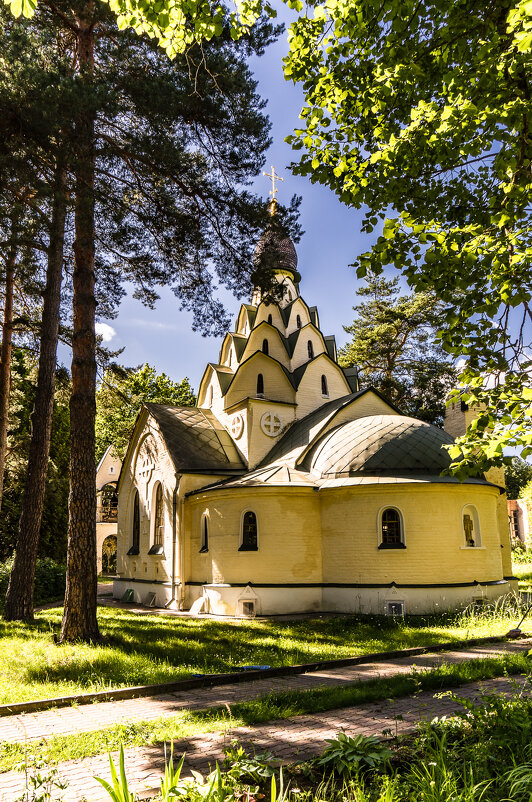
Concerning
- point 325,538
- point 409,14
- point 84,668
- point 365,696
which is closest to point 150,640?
point 84,668

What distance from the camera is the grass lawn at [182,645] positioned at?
7762 millimetres

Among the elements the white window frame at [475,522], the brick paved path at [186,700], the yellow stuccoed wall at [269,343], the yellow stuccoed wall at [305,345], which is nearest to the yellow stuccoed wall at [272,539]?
the white window frame at [475,522]

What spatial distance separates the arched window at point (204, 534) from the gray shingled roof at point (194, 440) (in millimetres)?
1960

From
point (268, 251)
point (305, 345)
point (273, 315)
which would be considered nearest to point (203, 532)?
point (268, 251)

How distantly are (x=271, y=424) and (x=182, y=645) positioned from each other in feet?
36.0

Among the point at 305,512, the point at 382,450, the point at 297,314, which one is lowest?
the point at 305,512

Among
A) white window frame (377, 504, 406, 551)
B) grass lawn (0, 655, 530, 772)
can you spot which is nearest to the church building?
white window frame (377, 504, 406, 551)

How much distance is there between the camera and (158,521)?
20516 mm

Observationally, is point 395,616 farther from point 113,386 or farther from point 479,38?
point 479,38

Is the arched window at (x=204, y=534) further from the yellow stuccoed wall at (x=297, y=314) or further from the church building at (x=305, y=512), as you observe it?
the yellow stuccoed wall at (x=297, y=314)

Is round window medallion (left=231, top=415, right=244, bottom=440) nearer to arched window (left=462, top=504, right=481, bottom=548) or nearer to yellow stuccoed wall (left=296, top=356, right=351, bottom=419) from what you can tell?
yellow stuccoed wall (left=296, top=356, right=351, bottom=419)

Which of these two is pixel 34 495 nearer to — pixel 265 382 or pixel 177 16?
pixel 265 382

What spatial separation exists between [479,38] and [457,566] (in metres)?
12.7

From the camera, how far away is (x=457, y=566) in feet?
47.9
